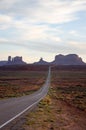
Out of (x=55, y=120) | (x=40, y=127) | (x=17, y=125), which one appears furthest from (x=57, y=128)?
(x=55, y=120)

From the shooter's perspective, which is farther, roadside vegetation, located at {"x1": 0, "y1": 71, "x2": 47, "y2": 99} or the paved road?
roadside vegetation, located at {"x1": 0, "y1": 71, "x2": 47, "y2": 99}

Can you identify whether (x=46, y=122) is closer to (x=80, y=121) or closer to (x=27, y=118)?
(x=27, y=118)

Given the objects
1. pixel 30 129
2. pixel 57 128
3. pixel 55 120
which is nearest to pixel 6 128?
pixel 30 129

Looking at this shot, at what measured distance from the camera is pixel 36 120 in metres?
23.7

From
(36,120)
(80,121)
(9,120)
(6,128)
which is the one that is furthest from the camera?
(80,121)

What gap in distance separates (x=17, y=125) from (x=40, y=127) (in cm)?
134

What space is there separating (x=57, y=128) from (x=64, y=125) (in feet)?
6.25

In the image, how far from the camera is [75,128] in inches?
843

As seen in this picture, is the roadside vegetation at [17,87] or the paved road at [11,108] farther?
the roadside vegetation at [17,87]

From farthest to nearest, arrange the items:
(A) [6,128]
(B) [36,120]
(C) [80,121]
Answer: (C) [80,121]
(B) [36,120]
(A) [6,128]

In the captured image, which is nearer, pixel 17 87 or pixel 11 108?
pixel 11 108

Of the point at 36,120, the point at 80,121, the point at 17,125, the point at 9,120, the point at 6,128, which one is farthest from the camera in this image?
the point at 80,121

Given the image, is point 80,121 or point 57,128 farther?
point 80,121

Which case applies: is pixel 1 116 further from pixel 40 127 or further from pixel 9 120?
pixel 40 127
